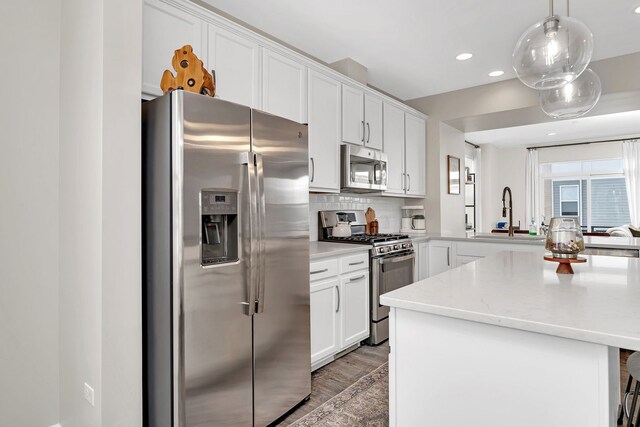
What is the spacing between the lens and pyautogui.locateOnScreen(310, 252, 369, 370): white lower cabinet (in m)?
2.62

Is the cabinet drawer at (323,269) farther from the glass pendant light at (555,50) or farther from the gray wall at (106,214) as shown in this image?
the glass pendant light at (555,50)

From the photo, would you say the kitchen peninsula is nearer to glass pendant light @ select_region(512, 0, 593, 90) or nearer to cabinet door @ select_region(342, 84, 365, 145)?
glass pendant light @ select_region(512, 0, 593, 90)

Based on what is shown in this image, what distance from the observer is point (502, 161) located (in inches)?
351

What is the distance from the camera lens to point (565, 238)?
164cm

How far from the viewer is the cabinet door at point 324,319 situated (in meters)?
2.59

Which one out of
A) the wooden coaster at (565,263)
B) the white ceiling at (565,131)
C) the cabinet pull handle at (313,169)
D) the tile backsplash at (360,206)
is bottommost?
the wooden coaster at (565,263)

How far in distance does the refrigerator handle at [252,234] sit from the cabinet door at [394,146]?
7.78 ft

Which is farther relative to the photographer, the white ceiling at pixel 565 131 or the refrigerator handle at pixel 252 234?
the white ceiling at pixel 565 131

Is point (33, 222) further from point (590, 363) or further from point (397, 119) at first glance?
point (397, 119)

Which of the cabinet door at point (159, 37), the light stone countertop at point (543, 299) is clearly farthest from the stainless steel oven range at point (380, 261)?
the cabinet door at point (159, 37)

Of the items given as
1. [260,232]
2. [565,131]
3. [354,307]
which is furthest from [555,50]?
[565,131]

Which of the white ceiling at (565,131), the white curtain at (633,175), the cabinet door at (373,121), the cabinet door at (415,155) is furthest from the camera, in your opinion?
the white curtain at (633,175)

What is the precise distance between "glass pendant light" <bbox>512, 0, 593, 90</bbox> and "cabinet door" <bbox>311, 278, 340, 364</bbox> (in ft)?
5.92

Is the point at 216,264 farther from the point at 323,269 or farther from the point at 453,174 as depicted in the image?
the point at 453,174
